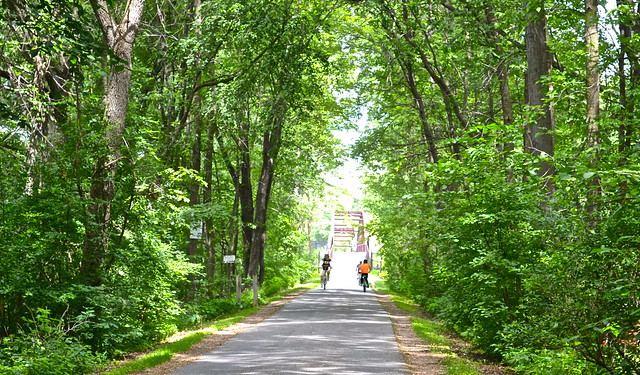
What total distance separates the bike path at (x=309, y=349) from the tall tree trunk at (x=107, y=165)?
7.82ft

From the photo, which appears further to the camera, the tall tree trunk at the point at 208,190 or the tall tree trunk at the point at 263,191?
the tall tree trunk at the point at 263,191

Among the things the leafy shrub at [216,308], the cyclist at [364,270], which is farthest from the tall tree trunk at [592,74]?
the cyclist at [364,270]

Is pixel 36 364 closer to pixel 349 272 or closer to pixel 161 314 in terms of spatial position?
pixel 161 314

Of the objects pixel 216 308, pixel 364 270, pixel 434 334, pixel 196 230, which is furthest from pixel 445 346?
pixel 364 270

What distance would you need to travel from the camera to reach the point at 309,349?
41.7 feet

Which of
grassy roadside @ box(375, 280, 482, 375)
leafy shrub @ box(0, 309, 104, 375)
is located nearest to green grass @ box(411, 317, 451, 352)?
grassy roadside @ box(375, 280, 482, 375)

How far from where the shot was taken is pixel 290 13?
57.8 feet

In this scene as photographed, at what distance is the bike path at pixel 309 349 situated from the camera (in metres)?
10.4

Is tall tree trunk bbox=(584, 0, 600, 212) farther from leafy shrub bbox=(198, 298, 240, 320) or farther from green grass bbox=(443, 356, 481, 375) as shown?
leafy shrub bbox=(198, 298, 240, 320)

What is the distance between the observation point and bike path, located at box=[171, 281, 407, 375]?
10391mm

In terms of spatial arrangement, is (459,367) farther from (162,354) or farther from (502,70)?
(502,70)

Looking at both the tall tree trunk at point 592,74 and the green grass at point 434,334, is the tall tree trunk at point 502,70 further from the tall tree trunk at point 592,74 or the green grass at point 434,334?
the green grass at point 434,334

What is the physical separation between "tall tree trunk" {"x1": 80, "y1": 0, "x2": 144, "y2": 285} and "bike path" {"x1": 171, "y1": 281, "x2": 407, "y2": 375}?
2382mm

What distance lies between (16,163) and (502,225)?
25.4 feet
